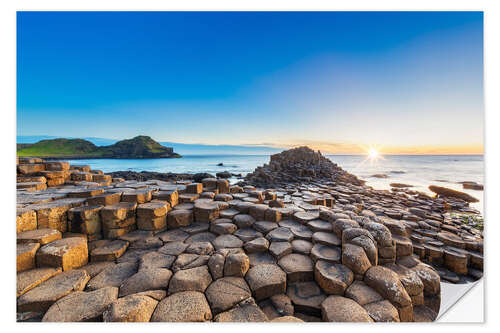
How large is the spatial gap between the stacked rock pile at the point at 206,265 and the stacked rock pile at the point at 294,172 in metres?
6.64

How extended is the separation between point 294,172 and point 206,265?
31.6 ft

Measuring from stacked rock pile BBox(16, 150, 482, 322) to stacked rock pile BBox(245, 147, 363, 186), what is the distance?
664 cm

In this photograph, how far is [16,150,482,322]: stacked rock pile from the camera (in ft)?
5.05

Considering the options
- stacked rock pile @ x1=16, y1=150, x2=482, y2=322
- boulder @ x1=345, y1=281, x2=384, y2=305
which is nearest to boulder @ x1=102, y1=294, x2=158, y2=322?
stacked rock pile @ x1=16, y1=150, x2=482, y2=322

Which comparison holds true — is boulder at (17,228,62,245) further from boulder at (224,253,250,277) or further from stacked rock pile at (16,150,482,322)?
boulder at (224,253,250,277)

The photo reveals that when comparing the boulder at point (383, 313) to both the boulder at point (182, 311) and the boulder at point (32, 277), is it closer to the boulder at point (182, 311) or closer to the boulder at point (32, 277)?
the boulder at point (182, 311)

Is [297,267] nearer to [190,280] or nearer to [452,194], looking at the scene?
[190,280]

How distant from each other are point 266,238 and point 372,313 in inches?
50.5

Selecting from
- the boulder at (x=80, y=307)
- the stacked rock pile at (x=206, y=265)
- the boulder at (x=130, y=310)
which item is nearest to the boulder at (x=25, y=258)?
the stacked rock pile at (x=206, y=265)

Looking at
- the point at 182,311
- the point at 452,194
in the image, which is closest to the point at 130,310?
the point at 182,311

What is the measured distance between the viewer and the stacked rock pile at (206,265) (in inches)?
60.6

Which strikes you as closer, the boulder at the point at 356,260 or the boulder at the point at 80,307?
the boulder at the point at 80,307
